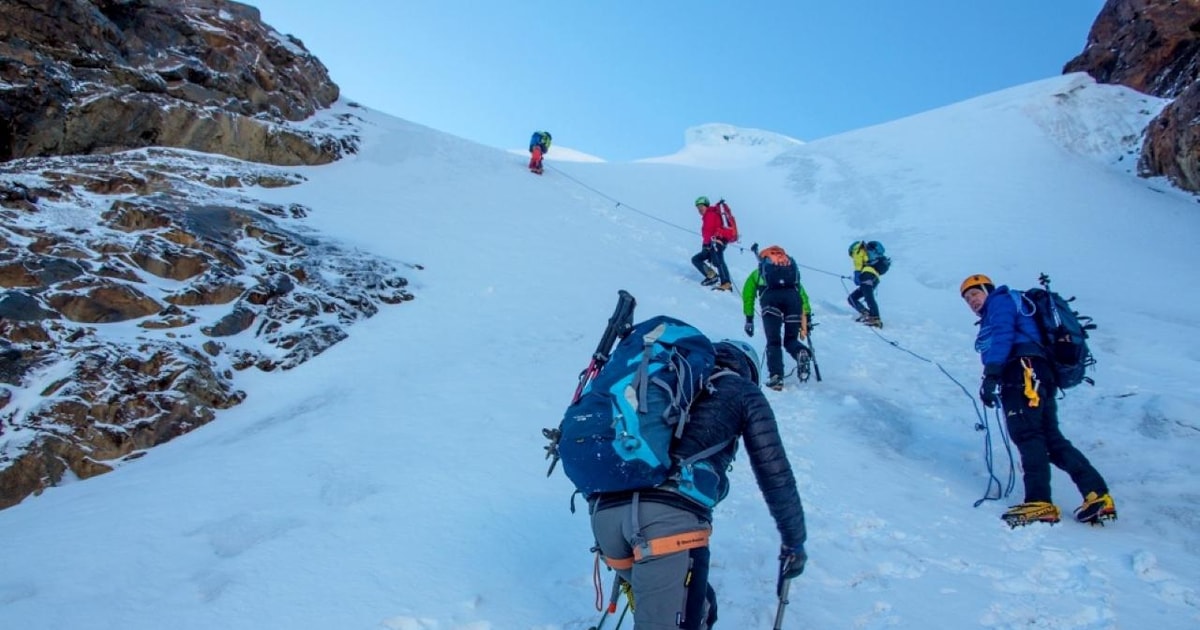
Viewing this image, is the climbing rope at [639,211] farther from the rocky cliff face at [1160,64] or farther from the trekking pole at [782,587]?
the trekking pole at [782,587]

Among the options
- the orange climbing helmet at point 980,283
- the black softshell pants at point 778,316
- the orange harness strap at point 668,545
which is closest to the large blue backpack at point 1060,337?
the orange climbing helmet at point 980,283

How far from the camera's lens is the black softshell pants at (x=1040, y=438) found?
185 inches

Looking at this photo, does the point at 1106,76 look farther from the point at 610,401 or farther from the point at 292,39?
the point at 610,401

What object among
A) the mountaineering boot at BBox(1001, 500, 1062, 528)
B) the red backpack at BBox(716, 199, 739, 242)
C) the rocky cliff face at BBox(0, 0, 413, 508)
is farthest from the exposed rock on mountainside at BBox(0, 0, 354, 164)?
the mountaineering boot at BBox(1001, 500, 1062, 528)

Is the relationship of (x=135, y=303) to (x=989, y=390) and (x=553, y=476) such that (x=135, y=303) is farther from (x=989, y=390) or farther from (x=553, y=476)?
(x=989, y=390)

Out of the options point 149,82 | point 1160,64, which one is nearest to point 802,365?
point 149,82

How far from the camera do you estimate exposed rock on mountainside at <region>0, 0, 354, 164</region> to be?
11.7 metres

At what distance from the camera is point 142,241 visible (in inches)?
319

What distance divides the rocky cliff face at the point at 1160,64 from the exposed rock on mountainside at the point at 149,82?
2001 centimetres

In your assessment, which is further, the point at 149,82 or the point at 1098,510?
the point at 149,82

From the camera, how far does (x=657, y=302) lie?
1097cm

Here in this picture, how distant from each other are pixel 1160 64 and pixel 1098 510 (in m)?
24.7

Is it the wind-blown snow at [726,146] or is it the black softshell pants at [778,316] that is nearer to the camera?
the black softshell pants at [778,316]

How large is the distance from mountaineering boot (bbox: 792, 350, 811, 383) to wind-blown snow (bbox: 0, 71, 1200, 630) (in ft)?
0.80
